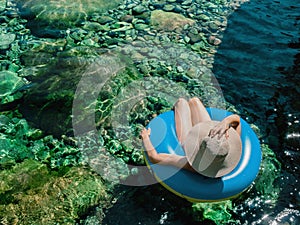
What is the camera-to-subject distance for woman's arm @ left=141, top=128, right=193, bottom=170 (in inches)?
142

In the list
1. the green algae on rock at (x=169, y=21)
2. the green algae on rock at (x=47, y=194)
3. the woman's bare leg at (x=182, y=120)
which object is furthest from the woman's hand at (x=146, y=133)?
the green algae on rock at (x=169, y=21)

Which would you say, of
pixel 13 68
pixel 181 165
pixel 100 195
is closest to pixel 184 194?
pixel 181 165

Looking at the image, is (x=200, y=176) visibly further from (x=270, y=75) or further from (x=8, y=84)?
(x=8, y=84)

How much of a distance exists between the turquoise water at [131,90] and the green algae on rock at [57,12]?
0.02m

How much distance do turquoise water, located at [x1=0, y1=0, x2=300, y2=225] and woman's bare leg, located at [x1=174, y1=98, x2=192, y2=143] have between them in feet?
2.36

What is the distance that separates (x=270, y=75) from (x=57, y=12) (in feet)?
12.7

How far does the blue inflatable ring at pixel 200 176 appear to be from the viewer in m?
3.62

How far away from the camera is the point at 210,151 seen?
3.25 metres

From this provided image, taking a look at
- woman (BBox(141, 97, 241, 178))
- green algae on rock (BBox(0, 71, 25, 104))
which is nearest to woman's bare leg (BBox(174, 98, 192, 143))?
woman (BBox(141, 97, 241, 178))

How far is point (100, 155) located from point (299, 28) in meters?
4.39

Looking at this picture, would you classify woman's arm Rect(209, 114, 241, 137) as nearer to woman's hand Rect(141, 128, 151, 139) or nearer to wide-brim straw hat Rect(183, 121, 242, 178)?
wide-brim straw hat Rect(183, 121, 242, 178)

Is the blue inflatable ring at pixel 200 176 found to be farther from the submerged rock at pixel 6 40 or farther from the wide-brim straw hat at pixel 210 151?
the submerged rock at pixel 6 40

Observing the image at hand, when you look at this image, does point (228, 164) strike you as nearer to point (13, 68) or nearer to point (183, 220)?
point (183, 220)

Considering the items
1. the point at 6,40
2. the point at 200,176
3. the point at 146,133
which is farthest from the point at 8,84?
the point at 200,176
